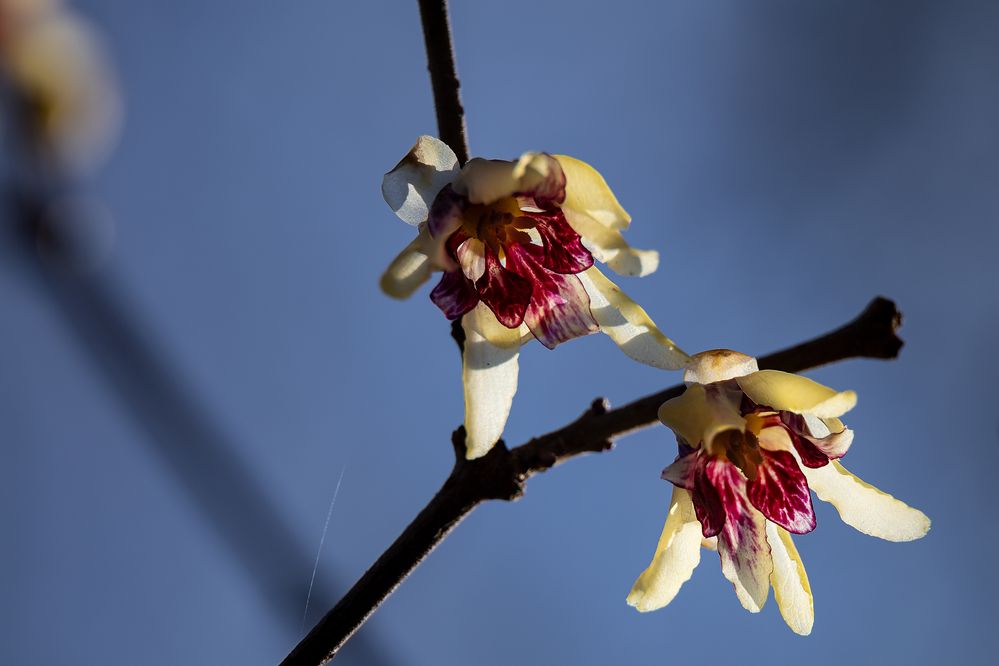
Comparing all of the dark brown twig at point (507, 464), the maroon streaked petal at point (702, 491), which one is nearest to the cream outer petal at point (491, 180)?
the dark brown twig at point (507, 464)

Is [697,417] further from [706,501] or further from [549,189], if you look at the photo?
[549,189]

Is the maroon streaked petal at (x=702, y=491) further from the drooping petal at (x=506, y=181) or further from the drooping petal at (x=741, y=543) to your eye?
the drooping petal at (x=506, y=181)

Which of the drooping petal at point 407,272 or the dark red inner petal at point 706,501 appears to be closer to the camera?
the drooping petal at point 407,272

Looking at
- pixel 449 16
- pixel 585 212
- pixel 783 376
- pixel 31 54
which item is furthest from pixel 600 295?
pixel 31 54

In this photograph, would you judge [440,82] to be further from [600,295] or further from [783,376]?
[783,376]

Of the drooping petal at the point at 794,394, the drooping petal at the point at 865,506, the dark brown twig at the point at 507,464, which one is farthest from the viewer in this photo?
the drooping petal at the point at 865,506

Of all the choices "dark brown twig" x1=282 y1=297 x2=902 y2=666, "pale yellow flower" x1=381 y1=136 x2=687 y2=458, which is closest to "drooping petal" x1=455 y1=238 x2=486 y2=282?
"pale yellow flower" x1=381 y1=136 x2=687 y2=458

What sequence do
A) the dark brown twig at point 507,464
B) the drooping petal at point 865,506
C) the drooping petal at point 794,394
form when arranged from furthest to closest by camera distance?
the drooping petal at point 865,506 < the drooping petal at point 794,394 < the dark brown twig at point 507,464
